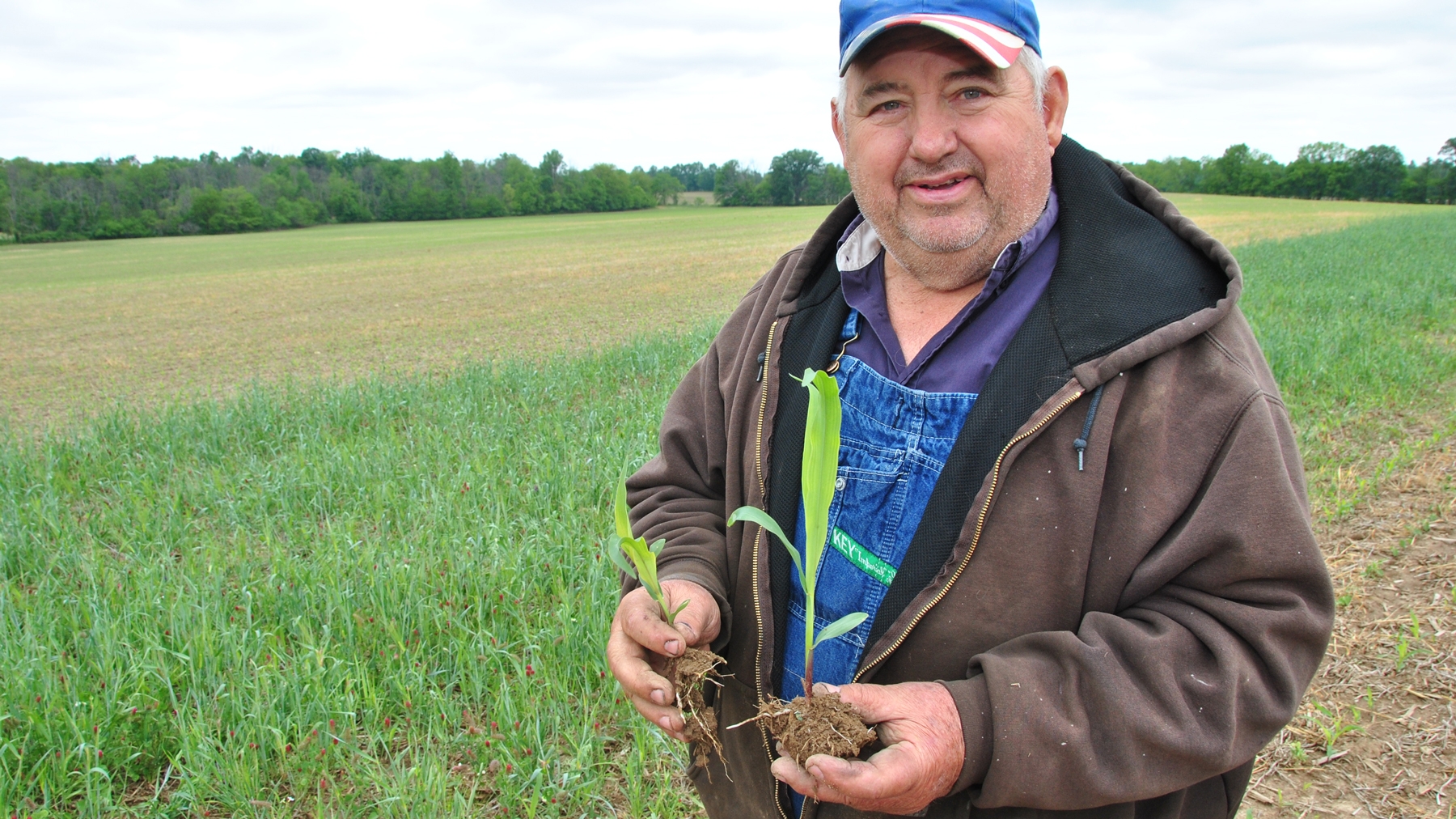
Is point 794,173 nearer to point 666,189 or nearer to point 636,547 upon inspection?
point 666,189

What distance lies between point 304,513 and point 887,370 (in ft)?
13.6

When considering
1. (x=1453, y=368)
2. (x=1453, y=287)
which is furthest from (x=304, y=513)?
(x=1453, y=287)

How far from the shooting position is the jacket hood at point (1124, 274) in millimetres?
1187

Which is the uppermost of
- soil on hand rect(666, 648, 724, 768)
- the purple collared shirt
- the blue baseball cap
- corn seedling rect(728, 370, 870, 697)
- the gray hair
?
the blue baseball cap

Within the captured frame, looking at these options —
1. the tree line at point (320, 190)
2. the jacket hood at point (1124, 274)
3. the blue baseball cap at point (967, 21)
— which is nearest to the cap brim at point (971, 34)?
the blue baseball cap at point (967, 21)

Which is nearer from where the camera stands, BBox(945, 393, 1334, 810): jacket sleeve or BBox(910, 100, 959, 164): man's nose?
BBox(945, 393, 1334, 810): jacket sleeve

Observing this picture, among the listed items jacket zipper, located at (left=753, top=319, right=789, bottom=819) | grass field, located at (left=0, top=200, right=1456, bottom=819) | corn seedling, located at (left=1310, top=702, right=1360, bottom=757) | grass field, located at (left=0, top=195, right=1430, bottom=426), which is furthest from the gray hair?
grass field, located at (left=0, top=195, right=1430, bottom=426)

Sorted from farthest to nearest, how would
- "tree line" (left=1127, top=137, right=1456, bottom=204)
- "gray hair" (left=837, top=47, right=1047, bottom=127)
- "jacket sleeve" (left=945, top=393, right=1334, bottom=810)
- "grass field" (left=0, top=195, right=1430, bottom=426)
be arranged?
1. "tree line" (left=1127, top=137, right=1456, bottom=204)
2. "grass field" (left=0, top=195, right=1430, bottom=426)
3. "gray hair" (left=837, top=47, right=1047, bottom=127)
4. "jacket sleeve" (left=945, top=393, right=1334, bottom=810)

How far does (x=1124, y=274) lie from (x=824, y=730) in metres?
0.81

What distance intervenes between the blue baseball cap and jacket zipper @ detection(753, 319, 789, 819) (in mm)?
553

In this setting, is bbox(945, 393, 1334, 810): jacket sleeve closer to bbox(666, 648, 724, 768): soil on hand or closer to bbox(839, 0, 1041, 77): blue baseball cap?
bbox(666, 648, 724, 768): soil on hand

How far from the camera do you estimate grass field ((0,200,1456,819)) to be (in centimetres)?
248

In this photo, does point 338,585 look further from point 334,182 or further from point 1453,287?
point 334,182

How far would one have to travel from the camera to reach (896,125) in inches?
57.7
